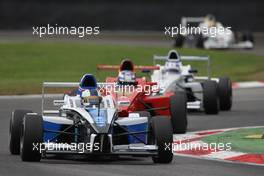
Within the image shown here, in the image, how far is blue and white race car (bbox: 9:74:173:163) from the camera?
45.1 ft

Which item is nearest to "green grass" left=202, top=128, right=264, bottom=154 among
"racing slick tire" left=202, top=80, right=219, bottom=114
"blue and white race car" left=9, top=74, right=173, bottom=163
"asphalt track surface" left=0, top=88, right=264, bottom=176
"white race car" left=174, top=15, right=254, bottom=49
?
"asphalt track surface" left=0, top=88, right=264, bottom=176

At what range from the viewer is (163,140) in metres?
13.9

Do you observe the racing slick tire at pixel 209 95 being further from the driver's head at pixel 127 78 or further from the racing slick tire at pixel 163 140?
the racing slick tire at pixel 163 140

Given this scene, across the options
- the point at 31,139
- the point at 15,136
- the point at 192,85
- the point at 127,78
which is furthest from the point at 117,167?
the point at 192,85

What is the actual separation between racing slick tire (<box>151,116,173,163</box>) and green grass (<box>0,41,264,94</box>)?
39.9 ft

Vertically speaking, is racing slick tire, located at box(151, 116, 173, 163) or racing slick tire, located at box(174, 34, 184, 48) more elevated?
racing slick tire, located at box(174, 34, 184, 48)

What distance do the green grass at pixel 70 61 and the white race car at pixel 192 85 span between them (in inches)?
193

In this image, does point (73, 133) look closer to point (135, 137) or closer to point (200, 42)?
point (135, 137)

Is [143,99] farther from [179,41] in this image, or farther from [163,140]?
[179,41]

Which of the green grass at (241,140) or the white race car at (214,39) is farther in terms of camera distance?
the white race car at (214,39)

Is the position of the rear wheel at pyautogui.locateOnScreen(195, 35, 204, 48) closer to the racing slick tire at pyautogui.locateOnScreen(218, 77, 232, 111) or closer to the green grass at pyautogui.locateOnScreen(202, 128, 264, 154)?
the racing slick tire at pyautogui.locateOnScreen(218, 77, 232, 111)

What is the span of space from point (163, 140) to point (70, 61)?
71.9ft

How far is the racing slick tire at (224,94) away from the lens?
22.5 m

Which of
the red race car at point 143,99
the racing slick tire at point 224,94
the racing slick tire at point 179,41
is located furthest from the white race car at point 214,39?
the red race car at point 143,99
